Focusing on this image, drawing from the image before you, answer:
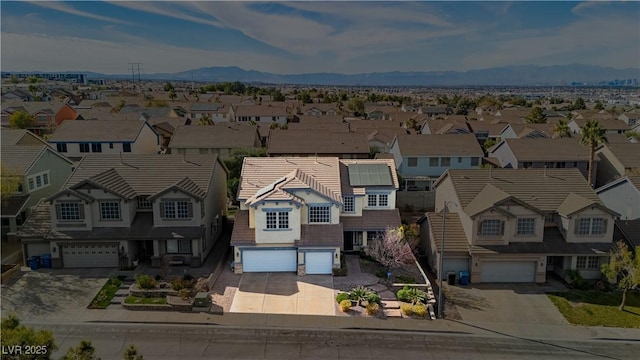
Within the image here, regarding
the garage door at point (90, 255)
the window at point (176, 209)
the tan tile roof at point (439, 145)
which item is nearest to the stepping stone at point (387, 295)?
the window at point (176, 209)

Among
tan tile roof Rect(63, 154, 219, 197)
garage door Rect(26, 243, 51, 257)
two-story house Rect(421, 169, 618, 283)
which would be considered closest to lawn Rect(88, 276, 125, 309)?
garage door Rect(26, 243, 51, 257)

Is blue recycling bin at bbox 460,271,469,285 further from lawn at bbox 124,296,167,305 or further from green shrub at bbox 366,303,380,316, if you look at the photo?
lawn at bbox 124,296,167,305

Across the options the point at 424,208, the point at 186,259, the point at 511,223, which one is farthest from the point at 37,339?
the point at 424,208

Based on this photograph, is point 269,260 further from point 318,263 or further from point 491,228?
point 491,228

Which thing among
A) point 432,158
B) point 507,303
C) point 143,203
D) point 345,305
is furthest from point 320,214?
point 432,158

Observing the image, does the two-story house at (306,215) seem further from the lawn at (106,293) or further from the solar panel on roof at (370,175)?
the lawn at (106,293)

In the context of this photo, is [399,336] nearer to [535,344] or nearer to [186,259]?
[535,344]
